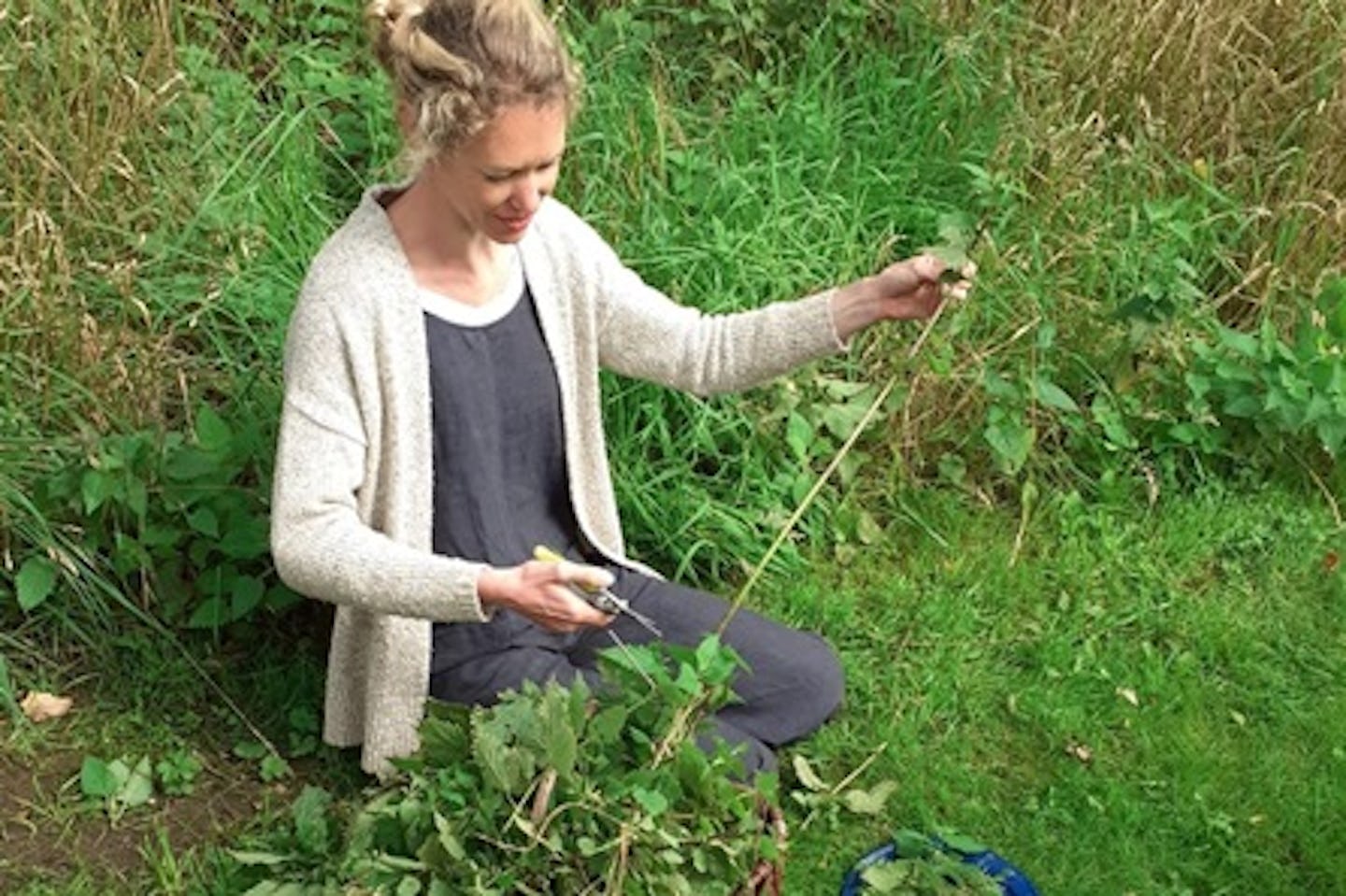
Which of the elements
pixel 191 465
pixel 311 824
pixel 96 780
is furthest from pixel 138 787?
pixel 191 465

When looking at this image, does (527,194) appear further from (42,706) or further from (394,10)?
(42,706)

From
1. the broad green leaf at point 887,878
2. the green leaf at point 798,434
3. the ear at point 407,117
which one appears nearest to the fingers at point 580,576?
the ear at point 407,117

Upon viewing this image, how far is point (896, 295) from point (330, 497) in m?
0.93

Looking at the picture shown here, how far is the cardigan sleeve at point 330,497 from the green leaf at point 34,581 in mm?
718

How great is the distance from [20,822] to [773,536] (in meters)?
1.44

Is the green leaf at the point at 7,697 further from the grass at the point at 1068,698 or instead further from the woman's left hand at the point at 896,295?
the woman's left hand at the point at 896,295

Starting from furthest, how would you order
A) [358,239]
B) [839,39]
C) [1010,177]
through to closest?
[839,39] → [1010,177] → [358,239]

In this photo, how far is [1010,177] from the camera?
393 cm

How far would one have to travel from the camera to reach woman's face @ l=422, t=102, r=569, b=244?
2467 millimetres

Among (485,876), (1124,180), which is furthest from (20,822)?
(1124,180)

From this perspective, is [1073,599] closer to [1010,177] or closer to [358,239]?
[1010,177]

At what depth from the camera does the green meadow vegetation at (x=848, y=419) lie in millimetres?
3084

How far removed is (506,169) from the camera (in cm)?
249

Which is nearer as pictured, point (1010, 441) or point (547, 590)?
point (547, 590)
